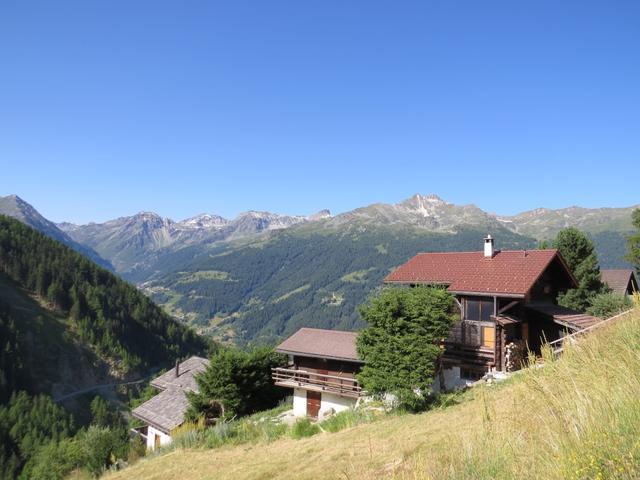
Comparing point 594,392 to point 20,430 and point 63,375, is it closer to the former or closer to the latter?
point 20,430

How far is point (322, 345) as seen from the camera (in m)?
29.8

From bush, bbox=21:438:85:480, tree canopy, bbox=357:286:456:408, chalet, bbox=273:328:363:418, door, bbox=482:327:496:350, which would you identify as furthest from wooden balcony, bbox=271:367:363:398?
bush, bbox=21:438:85:480

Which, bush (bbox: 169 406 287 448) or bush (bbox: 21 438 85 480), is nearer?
Answer: bush (bbox: 169 406 287 448)

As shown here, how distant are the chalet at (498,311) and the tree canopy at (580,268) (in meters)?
9.88

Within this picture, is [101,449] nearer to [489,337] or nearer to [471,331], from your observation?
[471,331]

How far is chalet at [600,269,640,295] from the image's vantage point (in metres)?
46.2

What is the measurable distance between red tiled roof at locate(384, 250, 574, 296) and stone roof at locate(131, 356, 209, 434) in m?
17.5

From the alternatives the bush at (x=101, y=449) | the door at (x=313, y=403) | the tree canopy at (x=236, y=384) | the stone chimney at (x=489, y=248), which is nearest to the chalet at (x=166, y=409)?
the tree canopy at (x=236, y=384)

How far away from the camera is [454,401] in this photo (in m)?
19.3

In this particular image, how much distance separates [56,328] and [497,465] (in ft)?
449

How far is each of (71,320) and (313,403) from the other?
123m

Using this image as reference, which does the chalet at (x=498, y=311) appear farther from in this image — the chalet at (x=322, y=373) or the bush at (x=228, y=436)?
the bush at (x=228, y=436)

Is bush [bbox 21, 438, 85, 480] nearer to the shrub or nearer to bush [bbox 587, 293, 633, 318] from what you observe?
the shrub

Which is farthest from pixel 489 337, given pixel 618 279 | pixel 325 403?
pixel 618 279
